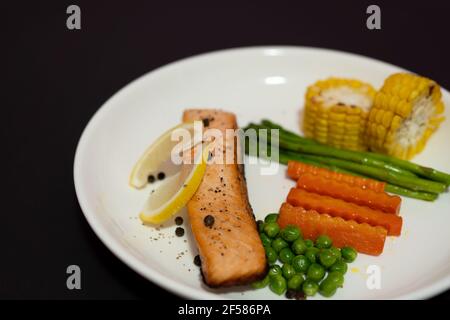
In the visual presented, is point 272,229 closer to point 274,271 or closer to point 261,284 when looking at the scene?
point 274,271

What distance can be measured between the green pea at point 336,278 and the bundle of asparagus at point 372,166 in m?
1.42

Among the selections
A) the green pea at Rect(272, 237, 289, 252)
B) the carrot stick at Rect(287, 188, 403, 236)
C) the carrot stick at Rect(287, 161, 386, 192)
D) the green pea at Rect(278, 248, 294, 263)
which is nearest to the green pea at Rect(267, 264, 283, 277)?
the green pea at Rect(278, 248, 294, 263)

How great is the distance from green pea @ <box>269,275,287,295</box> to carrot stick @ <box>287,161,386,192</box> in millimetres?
1510

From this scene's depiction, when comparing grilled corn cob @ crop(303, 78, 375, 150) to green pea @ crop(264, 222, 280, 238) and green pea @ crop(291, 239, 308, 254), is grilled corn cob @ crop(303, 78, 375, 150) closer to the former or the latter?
green pea @ crop(264, 222, 280, 238)

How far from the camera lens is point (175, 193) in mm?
5211

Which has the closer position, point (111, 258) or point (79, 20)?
point (111, 258)

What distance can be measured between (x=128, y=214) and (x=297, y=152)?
1.97 metres

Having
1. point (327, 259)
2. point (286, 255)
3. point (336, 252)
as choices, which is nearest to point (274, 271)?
point (286, 255)

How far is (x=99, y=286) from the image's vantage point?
17.0 feet

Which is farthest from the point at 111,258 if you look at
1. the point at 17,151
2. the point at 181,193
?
the point at 17,151

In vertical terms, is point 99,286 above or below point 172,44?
below

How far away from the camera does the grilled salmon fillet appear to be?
4551 mm
